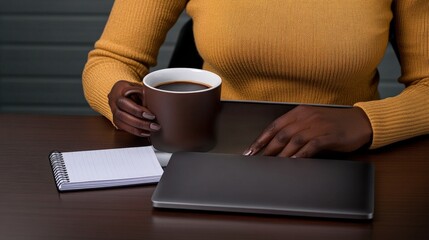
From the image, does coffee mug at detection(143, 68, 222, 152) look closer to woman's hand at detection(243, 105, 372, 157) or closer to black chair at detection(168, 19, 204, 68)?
woman's hand at detection(243, 105, 372, 157)

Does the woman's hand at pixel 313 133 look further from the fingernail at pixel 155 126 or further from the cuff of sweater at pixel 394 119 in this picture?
the fingernail at pixel 155 126

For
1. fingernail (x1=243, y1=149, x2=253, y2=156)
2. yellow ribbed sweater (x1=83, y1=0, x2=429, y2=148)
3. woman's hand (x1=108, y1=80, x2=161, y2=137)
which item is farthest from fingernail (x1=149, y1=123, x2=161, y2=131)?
yellow ribbed sweater (x1=83, y1=0, x2=429, y2=148)

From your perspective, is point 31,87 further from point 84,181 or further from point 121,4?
point 84,181

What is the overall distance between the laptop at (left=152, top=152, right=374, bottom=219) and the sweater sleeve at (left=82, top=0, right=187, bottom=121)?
0.44 m

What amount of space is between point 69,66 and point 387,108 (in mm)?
1855

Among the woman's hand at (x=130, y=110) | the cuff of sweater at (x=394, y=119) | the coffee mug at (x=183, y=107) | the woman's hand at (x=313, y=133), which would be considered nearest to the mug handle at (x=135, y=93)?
the woman's hand at (x=130, y=110)

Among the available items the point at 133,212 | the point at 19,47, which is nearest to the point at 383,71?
the point at 19,47

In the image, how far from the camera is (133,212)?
865 millimetres

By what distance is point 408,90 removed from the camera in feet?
4.12

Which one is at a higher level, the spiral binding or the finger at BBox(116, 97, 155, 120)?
the finger at BBox(116, 97, 155, 120)

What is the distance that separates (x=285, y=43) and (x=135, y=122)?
1.32 ft

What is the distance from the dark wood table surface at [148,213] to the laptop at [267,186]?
1 cm

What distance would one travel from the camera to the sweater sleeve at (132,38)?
1355 millimetres

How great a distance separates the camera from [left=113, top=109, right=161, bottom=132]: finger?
987mm
